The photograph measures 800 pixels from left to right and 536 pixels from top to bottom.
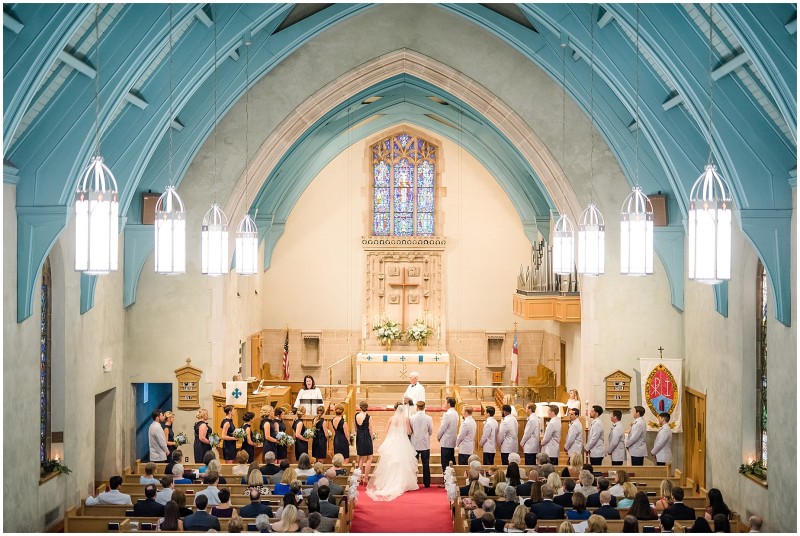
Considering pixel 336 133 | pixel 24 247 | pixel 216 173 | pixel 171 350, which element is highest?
pixel 336 133

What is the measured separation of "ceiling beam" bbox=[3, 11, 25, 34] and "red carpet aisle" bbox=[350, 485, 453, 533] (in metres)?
7.09

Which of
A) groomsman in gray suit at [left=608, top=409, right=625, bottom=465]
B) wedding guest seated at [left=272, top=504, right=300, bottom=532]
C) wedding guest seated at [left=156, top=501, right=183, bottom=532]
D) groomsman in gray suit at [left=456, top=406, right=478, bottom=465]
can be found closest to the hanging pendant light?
wedding guest seated at [left=156, top=501, right=183, bottom=532]

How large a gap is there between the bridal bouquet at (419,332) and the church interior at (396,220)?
71 millimetres

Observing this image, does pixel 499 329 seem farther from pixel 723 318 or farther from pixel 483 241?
pixel 723 318

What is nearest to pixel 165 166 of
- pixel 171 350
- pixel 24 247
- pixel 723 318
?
pixel 171 350

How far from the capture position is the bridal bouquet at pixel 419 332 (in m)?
24.6

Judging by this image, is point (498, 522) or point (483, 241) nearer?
point (498, 522)

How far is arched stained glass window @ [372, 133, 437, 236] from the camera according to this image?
83.9 ft

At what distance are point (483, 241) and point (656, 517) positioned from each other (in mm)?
15761

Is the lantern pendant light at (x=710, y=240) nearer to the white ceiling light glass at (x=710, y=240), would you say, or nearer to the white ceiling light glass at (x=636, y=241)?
the white ceiling light glass at (x=710, y=240)

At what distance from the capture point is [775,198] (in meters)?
11.4

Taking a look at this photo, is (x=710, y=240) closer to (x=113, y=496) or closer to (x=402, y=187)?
(x=113, y=496)

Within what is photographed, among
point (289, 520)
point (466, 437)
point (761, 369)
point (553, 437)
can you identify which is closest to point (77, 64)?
point (289, 520)

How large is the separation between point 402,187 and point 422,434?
1209cm
